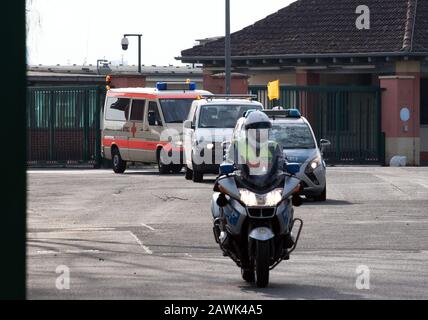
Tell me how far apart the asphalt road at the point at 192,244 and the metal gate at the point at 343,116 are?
41.4ft

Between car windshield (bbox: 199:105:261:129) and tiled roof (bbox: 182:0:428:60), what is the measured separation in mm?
16119

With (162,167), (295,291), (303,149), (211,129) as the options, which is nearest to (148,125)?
(162,167)

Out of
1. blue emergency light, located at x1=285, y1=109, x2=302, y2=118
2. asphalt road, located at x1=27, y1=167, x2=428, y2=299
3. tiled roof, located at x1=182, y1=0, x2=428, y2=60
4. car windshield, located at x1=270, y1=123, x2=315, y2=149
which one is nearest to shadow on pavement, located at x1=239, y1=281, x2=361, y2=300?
asphalt road, located at x1=27, y1=167, x2=428, y2=299

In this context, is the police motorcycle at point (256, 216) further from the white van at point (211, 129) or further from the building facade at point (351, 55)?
the building facade at point (351, 55)

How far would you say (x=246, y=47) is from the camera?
4928cm

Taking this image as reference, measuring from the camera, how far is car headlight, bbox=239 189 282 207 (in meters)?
11.9

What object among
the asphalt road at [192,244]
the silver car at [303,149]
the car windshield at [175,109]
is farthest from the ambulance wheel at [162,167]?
the silver car at [303,149]

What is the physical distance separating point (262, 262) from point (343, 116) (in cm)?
3194

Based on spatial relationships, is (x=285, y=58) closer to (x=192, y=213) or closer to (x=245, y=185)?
(x=192, y=213)

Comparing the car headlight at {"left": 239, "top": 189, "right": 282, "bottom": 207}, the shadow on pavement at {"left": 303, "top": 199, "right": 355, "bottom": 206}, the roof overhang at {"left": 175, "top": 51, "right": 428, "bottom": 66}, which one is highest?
the roof overhang at {"left": 175, "top": 51, "right": 428, "bottom": 66}

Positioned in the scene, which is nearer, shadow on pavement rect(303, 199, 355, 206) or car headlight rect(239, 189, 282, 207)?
car headlight rect(239, 189, 282, 207)

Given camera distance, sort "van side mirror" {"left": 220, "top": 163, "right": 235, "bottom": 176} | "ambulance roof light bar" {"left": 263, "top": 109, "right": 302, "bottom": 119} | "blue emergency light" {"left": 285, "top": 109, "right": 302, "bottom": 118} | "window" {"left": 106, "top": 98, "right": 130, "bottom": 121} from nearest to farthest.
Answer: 1. "van side mirror" {"left": 220, "top": 163, "right": 235, "bottom": 176}
2. "ambulance roof light bar" {"left": 263, "top": 109, "right": 302, "bottom": 119}
3. "blue emergency light" {"left": 285, "top": 109, "right": 302, "bottom": 118}
4. "window" {"left": 106, "top": 98, "right": 130, "bottom": 121}

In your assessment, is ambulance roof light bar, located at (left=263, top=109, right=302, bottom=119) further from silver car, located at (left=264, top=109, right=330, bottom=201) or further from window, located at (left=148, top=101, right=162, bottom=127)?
window, located at (left=148, top=101, right=162, bottom=127)

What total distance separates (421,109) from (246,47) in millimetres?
7898
